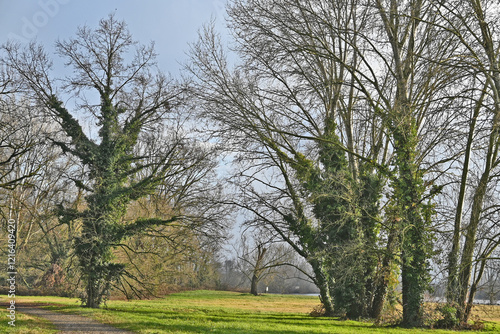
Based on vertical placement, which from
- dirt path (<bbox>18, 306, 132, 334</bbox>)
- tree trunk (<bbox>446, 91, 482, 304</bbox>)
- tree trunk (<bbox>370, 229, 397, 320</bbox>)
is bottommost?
dirt path (<bbox>18, 306, 132, 334</bbox>)

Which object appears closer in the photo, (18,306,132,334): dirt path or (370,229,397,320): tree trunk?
(18,306,132,334): dirt path

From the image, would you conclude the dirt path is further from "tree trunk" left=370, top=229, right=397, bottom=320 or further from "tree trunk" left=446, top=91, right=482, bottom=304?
"tree trunk" left=446, top=91, right=482, bottom=304

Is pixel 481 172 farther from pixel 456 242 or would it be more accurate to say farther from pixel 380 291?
pixel 380 291

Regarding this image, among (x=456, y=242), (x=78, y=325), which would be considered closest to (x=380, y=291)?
(x=456, y=242)

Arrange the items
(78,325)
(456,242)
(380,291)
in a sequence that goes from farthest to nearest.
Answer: (380,291), (78,325), (456,242)

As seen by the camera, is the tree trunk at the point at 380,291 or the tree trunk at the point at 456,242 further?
the tree trunk at the point at 380,291

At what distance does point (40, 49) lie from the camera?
1906cm

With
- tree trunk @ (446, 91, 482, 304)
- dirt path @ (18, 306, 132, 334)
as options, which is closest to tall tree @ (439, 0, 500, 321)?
tree trunk @ (446, 91, 482, 304)

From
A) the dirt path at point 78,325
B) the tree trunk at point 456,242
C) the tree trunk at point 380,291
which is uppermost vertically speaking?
the tree trunk at point 456,242

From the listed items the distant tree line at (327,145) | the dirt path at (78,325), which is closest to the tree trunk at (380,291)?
the distant tree line at (327,145)

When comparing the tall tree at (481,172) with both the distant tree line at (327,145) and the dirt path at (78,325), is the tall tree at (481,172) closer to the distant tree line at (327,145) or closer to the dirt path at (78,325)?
the distant tree line at (327,145)

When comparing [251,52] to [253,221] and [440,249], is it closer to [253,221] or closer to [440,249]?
[253,221]

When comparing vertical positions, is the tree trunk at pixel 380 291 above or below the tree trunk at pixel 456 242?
below

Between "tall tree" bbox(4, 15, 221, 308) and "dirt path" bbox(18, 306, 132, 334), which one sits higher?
"tall tree" bbox(4, 15, 221, 308)
